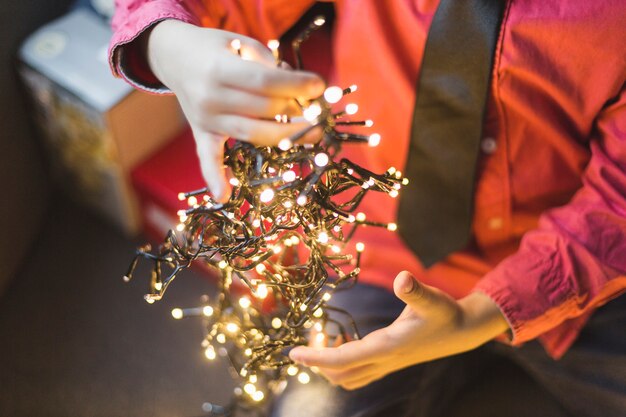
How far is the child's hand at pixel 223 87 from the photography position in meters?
0.61

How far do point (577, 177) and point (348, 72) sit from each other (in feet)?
1.34

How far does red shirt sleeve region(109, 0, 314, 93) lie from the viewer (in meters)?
0.82

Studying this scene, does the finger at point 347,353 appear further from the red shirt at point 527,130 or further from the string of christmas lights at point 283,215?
the red shirt at point 527,130

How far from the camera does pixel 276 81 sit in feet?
1.99

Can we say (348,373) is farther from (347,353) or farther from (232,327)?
(232,327)

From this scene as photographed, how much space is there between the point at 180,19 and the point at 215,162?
213mm

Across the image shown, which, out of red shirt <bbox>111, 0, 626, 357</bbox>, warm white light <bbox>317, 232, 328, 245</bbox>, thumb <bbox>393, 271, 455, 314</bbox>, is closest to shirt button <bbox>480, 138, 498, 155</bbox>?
red shirt <bbox>111, 0, 626, 357</bbox>

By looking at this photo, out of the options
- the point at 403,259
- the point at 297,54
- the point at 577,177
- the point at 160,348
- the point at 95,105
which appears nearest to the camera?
the point at 297,54

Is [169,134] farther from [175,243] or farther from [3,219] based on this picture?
[175,243]

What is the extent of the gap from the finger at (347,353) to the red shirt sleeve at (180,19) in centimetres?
42

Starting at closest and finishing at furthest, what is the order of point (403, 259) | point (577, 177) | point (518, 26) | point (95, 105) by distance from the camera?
point (518, 26) → point (577, 177) → point (403, 259) → point (95, 105)

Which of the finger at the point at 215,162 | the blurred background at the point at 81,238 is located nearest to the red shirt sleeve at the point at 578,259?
the finger at the point at 215,162

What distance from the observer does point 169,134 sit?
4.74 ft

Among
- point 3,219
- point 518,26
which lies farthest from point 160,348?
point 518,26
